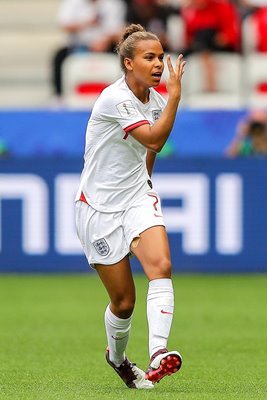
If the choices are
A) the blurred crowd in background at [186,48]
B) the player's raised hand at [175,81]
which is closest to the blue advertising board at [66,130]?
the blurred crowd in background at [186,48]

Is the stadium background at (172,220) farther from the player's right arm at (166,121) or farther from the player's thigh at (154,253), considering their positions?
the player's right arm at (166,121)

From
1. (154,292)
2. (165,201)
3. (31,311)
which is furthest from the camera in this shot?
(165,201)

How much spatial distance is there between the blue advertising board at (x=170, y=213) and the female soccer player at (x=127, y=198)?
6.86m

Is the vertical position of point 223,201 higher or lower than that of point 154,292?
lower

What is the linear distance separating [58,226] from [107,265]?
7.09m

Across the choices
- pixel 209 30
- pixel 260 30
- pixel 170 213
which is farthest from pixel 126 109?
pixel 260 30

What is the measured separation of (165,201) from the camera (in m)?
13.8

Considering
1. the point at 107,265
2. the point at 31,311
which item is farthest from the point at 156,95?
the point at 31,311

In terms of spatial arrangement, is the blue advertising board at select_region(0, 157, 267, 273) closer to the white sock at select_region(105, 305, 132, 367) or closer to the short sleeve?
the white sock at select_region(105, 305, 132, 367)

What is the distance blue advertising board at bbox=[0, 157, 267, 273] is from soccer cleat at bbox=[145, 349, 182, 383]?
747 centimetres

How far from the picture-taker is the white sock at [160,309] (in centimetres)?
650

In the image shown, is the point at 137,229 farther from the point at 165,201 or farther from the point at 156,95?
the point at 165,201

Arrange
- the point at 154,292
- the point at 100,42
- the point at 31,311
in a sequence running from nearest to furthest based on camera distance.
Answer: the point at 154,292 < the point at 31,311 < the point at 100,42

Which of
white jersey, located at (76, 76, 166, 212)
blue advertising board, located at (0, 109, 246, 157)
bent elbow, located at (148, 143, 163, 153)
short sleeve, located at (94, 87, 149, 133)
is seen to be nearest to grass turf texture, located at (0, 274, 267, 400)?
white jersey, located at (76, 76, 166, 212)
